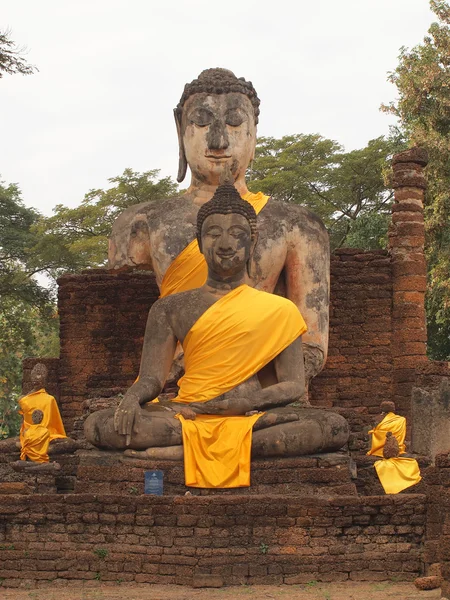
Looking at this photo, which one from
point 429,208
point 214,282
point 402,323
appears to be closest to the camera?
point 214,282

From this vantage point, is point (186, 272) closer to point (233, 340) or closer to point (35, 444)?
point (233, 340)

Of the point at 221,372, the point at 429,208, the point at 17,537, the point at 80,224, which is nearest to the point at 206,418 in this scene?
the point at 221,372

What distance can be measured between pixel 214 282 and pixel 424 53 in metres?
12.7

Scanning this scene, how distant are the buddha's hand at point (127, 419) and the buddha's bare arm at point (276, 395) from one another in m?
0.46

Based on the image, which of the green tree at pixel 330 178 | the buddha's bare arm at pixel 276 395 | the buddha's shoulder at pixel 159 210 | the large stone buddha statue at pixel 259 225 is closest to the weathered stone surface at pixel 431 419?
the large stone buddha statue at pixel 259 225

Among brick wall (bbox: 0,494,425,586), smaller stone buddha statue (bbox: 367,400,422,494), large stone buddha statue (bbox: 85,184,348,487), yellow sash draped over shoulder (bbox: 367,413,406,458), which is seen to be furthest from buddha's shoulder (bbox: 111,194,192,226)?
brick wall (bbox: 0,494,425,586)

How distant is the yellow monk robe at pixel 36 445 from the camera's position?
12023 mm

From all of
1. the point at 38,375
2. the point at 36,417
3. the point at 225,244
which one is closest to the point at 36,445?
the point at 36,417

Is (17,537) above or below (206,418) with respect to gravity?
below

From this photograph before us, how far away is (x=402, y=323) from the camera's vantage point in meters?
14.1

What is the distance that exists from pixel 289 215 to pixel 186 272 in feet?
3.96

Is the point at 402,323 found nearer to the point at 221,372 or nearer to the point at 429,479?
the point at 221,372

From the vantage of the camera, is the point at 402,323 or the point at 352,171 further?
the point at 352,171

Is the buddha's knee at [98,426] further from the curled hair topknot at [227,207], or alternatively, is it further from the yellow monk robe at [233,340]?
the curled hair topknot at [227,207]
